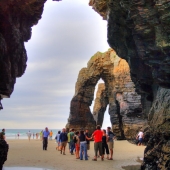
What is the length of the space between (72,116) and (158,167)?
112 ft

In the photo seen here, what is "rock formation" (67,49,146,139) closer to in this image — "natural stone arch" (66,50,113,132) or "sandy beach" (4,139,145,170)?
"natural stone arch" (66,50,113,132)

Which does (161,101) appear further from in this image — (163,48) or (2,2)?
(2,2)

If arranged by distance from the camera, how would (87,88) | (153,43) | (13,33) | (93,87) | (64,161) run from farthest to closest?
1. (93,87)
2. (87,88)
3. (13,33)
4. (64,161)
5. (153,43)

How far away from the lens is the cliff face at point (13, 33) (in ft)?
57.7

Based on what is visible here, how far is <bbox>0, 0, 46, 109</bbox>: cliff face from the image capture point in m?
17.6

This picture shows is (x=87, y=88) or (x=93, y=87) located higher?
(x=93, y=87)

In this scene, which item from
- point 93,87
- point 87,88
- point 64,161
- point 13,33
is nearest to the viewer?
point 64,161

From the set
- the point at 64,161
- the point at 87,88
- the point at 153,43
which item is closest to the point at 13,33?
the point at 64,161

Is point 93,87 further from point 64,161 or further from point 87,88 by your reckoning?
point 64,161

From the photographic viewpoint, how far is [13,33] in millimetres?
18328

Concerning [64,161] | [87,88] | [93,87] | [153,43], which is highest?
[93,87]

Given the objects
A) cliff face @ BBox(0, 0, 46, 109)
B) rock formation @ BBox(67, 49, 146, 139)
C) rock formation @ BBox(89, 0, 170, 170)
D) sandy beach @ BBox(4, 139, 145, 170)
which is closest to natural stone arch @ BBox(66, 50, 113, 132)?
rock formation @ BBox(67, 49, 146, 139)

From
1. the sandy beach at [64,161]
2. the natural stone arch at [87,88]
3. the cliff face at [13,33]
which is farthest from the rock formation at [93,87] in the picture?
the sandy beach at [64,161]

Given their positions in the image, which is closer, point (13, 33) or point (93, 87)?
point (13, 33)
